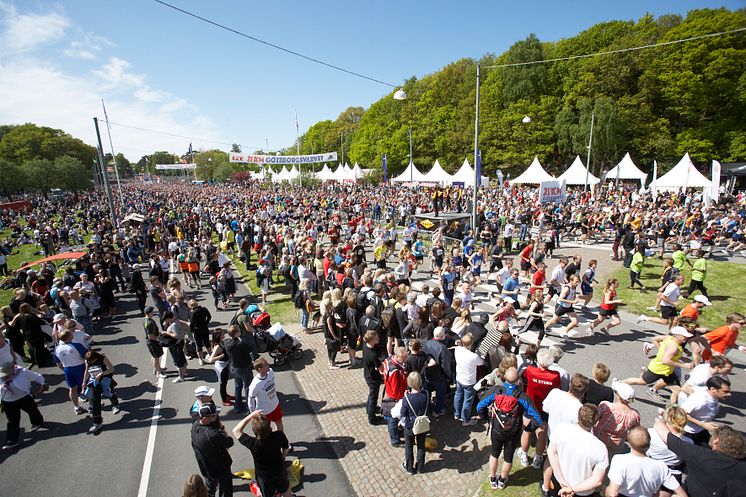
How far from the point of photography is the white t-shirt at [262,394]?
4766 mm

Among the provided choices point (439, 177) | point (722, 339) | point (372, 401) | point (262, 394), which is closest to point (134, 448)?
point (262, 394)

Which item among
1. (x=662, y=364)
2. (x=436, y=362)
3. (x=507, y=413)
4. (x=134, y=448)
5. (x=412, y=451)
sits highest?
(x=507, y=413)

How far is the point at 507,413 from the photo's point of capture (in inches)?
158

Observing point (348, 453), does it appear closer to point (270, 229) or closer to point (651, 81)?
point (270, 229)

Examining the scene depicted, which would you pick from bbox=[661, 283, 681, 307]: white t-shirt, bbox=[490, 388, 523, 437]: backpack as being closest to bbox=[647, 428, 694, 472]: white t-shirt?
bbox=[490, 388, 523, 437]: backpack

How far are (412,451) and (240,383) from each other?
3.18 meters

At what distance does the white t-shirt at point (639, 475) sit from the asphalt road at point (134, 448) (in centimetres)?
309

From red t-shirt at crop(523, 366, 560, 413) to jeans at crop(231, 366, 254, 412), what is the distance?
14.4 feet

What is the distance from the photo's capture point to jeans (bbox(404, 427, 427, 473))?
4.52 meters

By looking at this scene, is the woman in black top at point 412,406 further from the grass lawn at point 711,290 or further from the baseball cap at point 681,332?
the grass lawn at point 711,290

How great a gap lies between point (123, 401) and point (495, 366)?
22.5ft

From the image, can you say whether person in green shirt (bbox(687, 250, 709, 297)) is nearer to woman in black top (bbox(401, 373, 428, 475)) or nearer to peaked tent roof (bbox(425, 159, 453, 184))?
woman in black top (bbox(401, 373, 428, 475))

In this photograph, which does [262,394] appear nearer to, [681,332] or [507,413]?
[507,413]

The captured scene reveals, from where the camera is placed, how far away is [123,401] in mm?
6719
